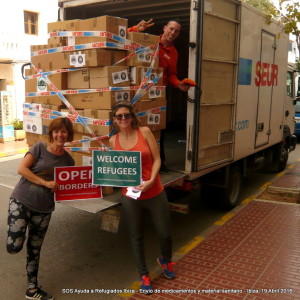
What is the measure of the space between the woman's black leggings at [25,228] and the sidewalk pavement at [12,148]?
8.74 metres

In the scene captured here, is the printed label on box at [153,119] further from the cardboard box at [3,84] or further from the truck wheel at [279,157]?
the cardboard box at [3,84]

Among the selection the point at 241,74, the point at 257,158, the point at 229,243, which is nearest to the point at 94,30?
the point at 241,74

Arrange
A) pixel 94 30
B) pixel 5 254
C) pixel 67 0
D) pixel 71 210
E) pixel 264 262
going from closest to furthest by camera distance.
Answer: pixel 94 30
pixel 264 262
pixel 5 254
pixel 67 0
pixel 71 210

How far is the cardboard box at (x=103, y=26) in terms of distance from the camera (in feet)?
12.3

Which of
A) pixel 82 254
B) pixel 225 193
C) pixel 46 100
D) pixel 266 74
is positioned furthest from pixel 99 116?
pixel 266 74

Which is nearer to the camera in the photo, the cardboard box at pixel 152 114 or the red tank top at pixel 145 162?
the red tank top at pixel 145 162

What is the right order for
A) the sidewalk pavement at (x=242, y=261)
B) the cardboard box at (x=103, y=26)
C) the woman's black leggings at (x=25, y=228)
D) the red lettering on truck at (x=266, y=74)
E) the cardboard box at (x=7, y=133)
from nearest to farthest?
the woman's black leggings at (x=25, y=228), the sidewalk pavement at (x=242, y=261), the cardboard box at (x=103, y=26), the red lettering on truck at (x=266, y=74), the cardboard box at (x=7, y=133)

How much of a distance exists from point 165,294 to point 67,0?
4.10 m

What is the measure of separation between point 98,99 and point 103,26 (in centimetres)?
73

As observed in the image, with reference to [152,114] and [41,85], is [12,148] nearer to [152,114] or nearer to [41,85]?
[41,85]

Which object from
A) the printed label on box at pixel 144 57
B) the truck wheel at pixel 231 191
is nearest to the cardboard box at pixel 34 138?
the printed label on box at pixel 144 57

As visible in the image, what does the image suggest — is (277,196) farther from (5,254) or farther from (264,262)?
(5,254)

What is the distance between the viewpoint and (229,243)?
4.78 m

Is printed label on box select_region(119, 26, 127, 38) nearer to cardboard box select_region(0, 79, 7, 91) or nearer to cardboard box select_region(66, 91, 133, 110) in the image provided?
cardboard box select_region(66, 91, 133, 110)
